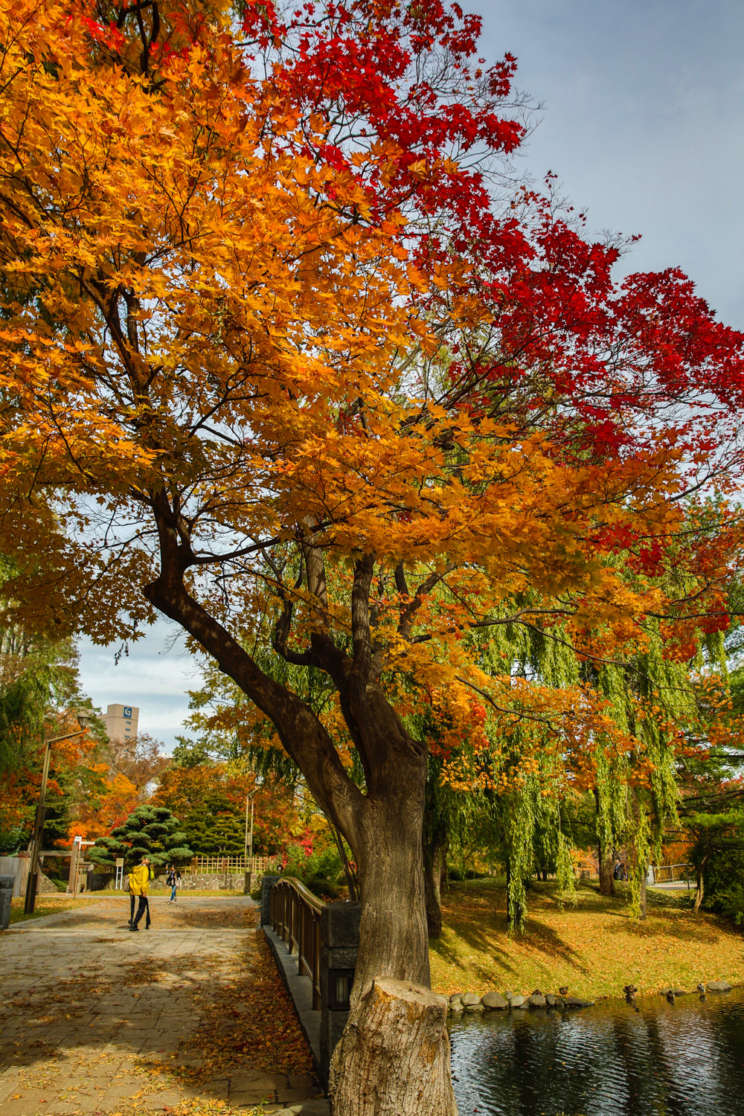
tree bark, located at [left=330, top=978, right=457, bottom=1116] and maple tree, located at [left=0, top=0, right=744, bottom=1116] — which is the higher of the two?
maple tree, located at [left=0, top=0, right=744, bottom=1116]

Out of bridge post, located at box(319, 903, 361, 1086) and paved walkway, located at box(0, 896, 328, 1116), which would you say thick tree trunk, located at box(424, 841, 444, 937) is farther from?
bridge post, located at box(319, 903, 361, 1086)

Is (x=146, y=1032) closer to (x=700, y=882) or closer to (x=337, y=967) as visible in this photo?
(x=337, y=967)

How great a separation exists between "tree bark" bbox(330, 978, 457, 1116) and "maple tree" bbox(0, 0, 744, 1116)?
0.05 feet

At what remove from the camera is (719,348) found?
6035mm

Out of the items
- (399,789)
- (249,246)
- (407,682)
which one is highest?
(249,246)

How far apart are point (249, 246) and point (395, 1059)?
4482mm

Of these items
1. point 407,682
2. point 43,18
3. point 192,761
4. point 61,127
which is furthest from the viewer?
point 192,761

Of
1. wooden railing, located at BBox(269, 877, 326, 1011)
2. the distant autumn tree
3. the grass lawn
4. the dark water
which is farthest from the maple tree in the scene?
the distant autumn tree

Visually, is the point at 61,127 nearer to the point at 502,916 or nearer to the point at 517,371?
the point at 517,371

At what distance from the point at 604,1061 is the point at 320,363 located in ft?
32.2

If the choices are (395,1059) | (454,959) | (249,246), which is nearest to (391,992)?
(395,1059)

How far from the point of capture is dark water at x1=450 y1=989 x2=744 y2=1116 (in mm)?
7586

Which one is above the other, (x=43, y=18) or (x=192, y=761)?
(x=43, y=18)

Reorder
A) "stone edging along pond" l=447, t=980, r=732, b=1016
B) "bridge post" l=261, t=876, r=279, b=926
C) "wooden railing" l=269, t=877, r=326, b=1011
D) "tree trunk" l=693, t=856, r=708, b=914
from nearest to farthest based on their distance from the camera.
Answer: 1. "wooden railing" l=269, t=877, r=326, b=1011
2. "stone edging along pond" l=447, t=980, r=732, b=1016
3. "bridge post" l=261, t=876, r=279, b=926
4. "tree trunk" l=693, t=856, r=708, b=914
